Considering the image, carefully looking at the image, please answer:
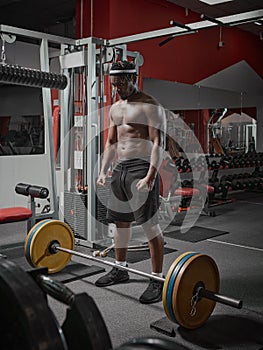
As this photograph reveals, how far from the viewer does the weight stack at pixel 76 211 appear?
12.0ft

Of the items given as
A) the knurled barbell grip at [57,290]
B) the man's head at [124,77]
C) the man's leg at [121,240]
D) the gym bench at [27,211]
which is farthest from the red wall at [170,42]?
the knurled barbell grip at [57,290]

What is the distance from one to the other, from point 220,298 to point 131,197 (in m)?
1.00

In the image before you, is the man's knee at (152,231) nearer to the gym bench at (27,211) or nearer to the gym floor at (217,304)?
the gym floor at (217,304)

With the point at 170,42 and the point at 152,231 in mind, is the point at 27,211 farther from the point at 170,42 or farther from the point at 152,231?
the point at 170,42

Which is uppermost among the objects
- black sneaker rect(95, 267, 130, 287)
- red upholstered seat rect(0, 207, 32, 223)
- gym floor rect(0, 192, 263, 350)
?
red upholstered seat rect(0, 207, 32, 223)

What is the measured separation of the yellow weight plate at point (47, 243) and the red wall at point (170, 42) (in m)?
2.94

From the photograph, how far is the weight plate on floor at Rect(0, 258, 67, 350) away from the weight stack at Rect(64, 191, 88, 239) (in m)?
2.71

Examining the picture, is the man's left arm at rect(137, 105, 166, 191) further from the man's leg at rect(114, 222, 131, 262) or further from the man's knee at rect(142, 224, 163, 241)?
the man's leg at rect(114, 222, 131, 262)

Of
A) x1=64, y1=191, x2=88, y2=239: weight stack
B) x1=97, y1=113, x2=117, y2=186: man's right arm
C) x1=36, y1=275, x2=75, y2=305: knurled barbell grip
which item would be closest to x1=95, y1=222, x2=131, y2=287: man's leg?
x1=97, y1=113, x2=117, y2=186: man's right arm

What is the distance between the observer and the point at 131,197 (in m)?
2.68

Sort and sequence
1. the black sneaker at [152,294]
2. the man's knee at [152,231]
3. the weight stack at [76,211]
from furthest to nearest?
the weight stack at [76,211]
the man's knee at [152,231]
the black sneaker at [152,294]

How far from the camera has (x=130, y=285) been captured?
275 cm

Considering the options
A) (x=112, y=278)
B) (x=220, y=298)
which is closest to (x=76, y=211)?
(x=112, y=278)

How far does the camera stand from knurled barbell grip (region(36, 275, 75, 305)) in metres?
0.99
